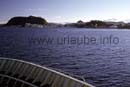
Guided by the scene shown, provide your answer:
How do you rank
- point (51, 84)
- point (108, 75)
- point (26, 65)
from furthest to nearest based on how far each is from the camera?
point (108, 75), point (26, 65), point (51, 84)

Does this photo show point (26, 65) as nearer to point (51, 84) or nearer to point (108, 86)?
point (51, 84)

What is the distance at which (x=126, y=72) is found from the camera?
49719 millimetres

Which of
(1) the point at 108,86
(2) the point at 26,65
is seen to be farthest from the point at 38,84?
(1) the point at 108,86

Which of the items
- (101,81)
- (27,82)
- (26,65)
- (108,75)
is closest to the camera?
(27,82)

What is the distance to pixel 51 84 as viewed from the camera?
18.6m

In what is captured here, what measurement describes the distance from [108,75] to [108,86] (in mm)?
8151

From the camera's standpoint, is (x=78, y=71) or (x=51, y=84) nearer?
(x=51, y=84)

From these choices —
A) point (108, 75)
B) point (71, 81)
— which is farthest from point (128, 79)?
point (71, 81)

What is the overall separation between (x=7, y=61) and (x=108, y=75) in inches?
1051

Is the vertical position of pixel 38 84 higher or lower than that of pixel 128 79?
higher

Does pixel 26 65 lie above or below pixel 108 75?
above

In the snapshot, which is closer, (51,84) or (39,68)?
(51,84)

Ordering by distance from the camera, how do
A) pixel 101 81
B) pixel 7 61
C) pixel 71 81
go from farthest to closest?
pixel 101 81, pixel 7 61, pixel 71 81

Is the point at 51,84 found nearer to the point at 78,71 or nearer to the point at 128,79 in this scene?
the point at 128,79
